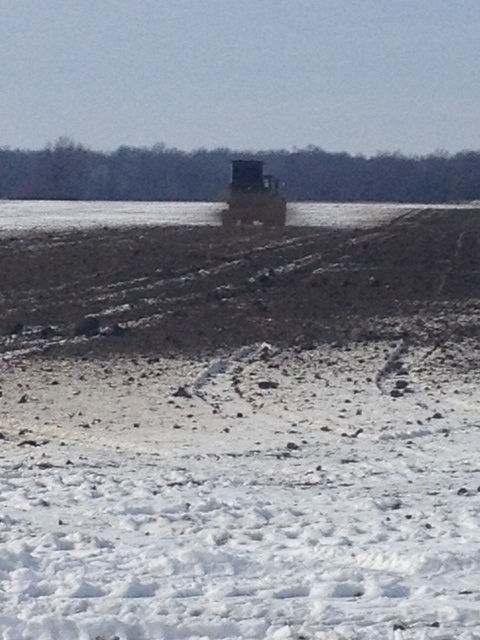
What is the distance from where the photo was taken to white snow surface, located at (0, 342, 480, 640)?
7168 mm

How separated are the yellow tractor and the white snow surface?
3115cm

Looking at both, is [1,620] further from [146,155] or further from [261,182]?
[146,155]

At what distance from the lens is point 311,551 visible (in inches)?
333

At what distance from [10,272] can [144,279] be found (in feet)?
8.77

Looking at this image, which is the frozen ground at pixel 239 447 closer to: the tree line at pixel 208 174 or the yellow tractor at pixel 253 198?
the yellow tractor at pixel 253 198

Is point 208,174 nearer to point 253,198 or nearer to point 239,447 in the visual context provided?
point 253,198

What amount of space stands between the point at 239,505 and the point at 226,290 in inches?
647

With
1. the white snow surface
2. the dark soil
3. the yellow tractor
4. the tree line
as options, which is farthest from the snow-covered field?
the tree line

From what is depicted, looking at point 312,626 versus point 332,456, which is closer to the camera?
point 312,626

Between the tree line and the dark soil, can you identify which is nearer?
the dark soil

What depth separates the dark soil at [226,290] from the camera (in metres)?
21.5

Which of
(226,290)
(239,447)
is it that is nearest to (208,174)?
(226,290)

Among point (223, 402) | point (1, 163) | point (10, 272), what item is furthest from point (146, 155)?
point (223, 402)

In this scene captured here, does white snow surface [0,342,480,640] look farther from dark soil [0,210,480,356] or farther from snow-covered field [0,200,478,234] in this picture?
snow-covered field [0,200,478,234]
